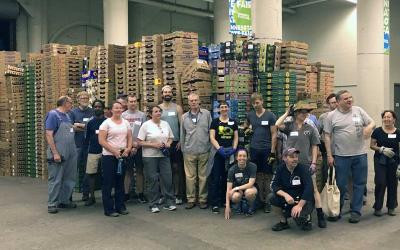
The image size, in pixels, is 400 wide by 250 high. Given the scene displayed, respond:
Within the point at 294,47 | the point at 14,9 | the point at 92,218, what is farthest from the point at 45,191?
the point at 14,9

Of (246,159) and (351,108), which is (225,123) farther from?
(351,108)

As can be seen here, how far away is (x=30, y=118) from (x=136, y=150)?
553 cm

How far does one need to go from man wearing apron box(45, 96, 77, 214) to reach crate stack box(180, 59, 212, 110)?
2144mm

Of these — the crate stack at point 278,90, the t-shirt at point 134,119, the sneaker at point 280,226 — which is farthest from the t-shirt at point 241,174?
the t-shirt at point 134,119

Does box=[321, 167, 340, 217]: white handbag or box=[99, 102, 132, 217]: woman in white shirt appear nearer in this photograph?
box=[321, 167, 340, 217]: white handbag

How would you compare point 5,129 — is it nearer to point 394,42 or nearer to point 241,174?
point 241,174

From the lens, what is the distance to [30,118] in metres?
11.5

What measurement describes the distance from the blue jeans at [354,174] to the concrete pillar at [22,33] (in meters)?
18.3

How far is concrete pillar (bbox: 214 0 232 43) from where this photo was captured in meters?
21.7

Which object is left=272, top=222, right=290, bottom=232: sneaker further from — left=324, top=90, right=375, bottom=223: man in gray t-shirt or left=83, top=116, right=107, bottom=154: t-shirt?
left=83, top=116, right=107, bottom=154: t-shirt

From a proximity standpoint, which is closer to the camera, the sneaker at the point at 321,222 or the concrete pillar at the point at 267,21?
the sneaker at the point at 321,222

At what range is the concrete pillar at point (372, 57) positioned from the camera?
42.2ft

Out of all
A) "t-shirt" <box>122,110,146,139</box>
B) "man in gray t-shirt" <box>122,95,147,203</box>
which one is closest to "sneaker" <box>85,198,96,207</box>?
"man in gray t-shirt" <box>122,95,147,203</box>

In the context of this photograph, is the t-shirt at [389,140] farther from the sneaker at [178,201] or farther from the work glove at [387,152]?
the sneaker at [178,201]
